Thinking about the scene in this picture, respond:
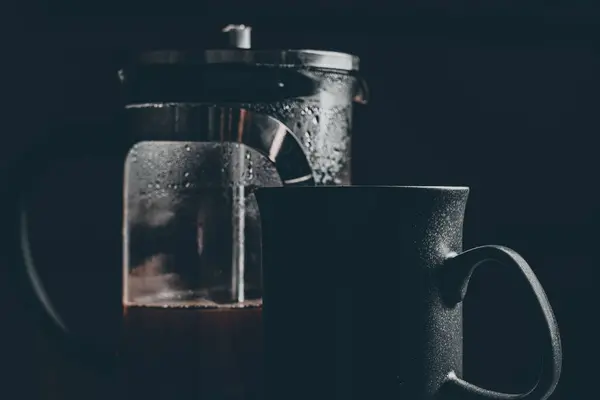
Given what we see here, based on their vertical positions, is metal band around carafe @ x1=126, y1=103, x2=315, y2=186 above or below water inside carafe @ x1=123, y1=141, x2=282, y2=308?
above

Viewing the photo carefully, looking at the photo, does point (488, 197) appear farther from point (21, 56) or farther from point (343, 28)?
point (21, 56)

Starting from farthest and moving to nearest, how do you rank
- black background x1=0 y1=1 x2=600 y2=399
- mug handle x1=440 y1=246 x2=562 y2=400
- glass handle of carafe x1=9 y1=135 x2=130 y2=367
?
black background x1=0 y1=1 x2=600 y2=399, glass handle of carafe x1=9 y1=135 x2=130 y2=367, mug handle x1=440 y1=246 x2=562 y2=400

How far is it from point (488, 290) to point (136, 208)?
447 mm

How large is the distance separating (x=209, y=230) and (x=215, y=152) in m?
0.05

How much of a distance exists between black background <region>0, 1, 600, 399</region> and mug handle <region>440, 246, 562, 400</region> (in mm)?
433

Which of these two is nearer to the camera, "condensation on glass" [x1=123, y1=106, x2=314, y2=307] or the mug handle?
the mug handle

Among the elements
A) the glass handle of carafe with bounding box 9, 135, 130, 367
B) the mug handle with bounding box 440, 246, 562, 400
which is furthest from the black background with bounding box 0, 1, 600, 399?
the mug handle with bounding box 440, 246, 562, 400

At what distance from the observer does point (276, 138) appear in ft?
2.17

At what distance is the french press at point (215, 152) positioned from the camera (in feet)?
2.17

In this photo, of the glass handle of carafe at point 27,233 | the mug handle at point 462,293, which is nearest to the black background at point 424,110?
the glass handle of carafe at point 27,233

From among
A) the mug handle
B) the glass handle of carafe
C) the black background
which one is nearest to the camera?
the mug handle

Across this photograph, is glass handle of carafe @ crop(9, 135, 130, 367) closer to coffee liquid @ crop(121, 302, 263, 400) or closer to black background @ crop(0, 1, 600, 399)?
coffee liquid @ crop(121, 302, 263, 400)

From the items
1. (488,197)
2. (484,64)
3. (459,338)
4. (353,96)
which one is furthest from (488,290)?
(459,338)

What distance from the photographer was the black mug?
525mm
